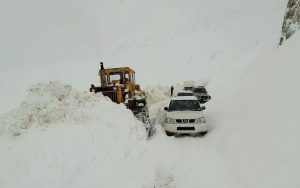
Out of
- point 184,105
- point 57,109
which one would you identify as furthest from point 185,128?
point 57,109

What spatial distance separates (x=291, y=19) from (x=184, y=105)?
9.55 m

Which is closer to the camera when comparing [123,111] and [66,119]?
[66,119]

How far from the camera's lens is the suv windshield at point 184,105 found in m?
15.1

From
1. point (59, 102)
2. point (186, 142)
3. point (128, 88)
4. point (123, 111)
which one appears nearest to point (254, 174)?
point (186, 142)

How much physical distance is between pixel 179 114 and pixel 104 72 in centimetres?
497

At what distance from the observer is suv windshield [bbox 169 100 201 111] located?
1508 centimetres

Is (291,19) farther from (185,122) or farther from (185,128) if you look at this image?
(185,128)

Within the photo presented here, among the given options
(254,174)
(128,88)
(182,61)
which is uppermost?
(182,61)

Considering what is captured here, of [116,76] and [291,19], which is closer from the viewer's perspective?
[116,76]

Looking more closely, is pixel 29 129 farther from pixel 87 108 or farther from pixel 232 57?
pixel 232 57

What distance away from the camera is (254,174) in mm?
8031

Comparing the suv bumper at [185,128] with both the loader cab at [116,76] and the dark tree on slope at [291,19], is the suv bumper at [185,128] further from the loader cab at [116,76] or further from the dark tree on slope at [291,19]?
the dark tree on slope at [291,19]

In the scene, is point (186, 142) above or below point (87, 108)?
below

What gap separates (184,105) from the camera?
50.2ft
